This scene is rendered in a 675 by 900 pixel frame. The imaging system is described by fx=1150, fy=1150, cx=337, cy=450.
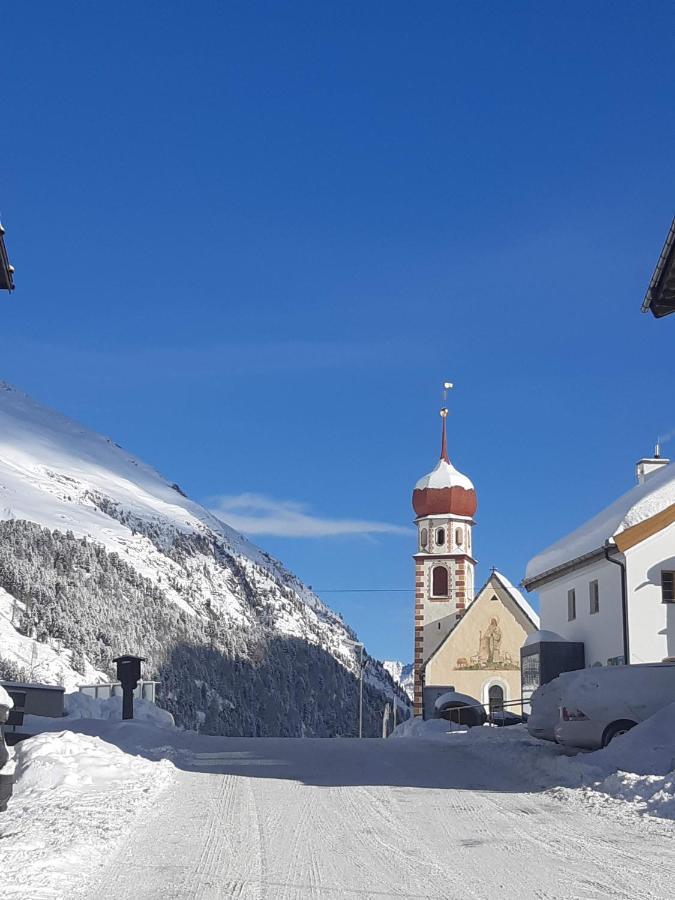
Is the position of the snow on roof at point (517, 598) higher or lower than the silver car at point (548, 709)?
higher

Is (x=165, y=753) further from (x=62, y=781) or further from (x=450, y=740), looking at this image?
(x=450, y=740)

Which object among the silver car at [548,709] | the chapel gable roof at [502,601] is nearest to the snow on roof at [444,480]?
the chapel gable roof at [502,601]

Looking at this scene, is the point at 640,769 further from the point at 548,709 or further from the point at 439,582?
the point at 439,582

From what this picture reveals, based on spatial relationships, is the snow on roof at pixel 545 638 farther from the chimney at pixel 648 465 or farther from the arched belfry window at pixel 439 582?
the arched belfry window at pixel 439 582

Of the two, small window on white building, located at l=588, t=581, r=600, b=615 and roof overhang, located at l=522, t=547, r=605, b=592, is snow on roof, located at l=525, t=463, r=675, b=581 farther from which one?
small window on white building, located at l=588, t=581, r=600, b=615

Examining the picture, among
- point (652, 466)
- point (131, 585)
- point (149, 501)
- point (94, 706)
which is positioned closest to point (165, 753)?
point (94, 706)

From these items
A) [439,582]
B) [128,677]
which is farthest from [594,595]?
[439,582]

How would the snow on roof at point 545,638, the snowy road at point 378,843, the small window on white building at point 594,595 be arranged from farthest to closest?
the snow on roof at point 545,638 → the small window on white building at point 594,595 → the snowy road at point 378,843

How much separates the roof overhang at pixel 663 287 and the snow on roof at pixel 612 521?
469 inches

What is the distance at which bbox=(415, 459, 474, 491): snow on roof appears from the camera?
69.1 meters

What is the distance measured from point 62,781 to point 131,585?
9638 cm

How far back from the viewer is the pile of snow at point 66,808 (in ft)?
26.6

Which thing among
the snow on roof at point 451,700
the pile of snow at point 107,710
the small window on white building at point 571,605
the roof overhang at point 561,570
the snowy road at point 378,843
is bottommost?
the snowy road at point 378,843

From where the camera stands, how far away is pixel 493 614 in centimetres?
5869
